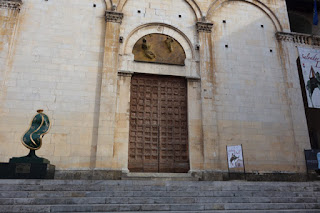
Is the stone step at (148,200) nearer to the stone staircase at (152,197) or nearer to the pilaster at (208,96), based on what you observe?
the stone staircase at (152,197)

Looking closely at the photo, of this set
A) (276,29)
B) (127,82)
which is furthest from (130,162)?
(276,29)

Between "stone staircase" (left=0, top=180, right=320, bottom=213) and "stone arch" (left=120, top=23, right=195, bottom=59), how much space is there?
7206 mm

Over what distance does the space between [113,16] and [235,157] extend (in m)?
8.46

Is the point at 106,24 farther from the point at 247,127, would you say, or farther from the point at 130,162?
the point at 247,127

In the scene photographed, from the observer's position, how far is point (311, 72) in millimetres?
14148

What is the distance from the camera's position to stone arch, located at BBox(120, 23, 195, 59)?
42.0 ft

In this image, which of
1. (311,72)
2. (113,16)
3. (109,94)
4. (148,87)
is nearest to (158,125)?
(148,87)

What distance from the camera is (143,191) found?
6.91 meters

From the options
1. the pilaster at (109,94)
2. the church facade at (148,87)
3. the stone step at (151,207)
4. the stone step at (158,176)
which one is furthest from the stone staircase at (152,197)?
the church facade at (148,87)

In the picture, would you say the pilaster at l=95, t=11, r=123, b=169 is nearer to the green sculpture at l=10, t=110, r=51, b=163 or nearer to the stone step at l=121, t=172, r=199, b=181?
the stone step at l=121, t=172, r=199, b=181

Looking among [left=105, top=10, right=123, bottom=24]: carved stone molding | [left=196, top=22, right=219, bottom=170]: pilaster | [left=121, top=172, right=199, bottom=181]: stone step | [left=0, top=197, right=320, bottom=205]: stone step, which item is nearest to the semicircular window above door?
[left=196, top=22, right=219, bottom=170]: pilaster

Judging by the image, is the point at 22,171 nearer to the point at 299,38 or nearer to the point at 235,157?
the point at 235,157

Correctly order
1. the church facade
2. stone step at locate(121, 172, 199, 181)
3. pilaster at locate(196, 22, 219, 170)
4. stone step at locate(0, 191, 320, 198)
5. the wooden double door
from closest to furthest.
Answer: stone step at locate(0, 191, 320, 198)
stone step at locate(121, 172, 199, 181)
the church facade
the wooden double door
pilaster at locate(196, 22, 219, 170)

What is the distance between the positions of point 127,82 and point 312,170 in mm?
9551
